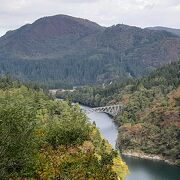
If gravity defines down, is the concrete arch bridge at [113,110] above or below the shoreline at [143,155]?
below

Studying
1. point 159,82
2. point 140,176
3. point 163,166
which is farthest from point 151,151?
point 159,82

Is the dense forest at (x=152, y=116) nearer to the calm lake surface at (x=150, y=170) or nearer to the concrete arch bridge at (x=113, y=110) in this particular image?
the concrete arch bridge at (x=113, y=110)

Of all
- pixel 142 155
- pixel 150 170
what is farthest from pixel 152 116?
pixel 150 170

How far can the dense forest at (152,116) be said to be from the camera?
100438 mm

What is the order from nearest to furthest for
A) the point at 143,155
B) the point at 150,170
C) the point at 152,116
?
the point at 150,170 < the point at 143,155 < the point at 152,116

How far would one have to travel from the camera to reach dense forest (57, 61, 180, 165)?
100m

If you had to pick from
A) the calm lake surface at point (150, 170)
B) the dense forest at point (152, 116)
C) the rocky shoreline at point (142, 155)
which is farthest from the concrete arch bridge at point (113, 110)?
the rocky shoreline at point (142, 155)

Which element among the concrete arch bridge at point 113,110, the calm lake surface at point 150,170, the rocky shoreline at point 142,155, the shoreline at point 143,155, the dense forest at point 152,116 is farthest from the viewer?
the concrete arch bridge at point 113,110

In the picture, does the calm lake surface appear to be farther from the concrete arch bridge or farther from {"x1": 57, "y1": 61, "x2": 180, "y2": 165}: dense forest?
the concrete arch bridge

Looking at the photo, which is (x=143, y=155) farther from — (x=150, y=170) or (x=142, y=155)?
(x=150, y=170)

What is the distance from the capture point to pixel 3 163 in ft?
97.2

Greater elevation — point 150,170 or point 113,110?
point 150,170

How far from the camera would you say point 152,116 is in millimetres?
112688

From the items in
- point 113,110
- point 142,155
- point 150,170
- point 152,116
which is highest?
point 152,116
